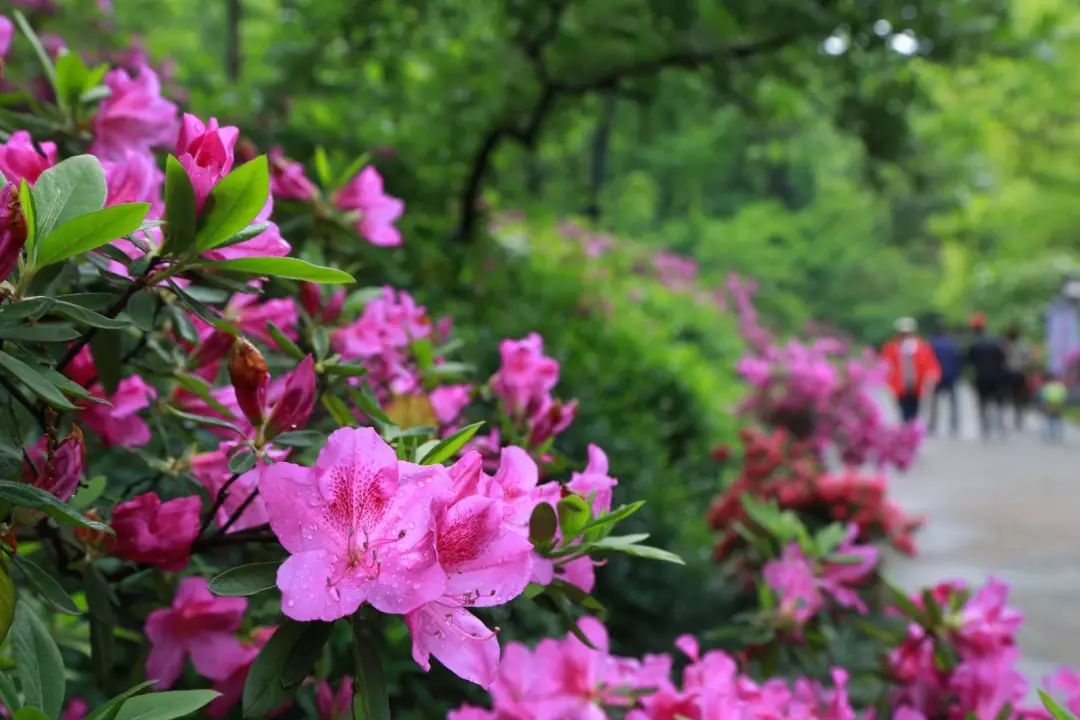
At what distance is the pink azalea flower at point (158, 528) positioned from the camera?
41.7 inches

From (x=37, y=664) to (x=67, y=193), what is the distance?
16.3 inches

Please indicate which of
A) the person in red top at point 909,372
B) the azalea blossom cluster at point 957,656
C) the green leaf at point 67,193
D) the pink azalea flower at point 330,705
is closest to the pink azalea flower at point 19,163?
the green leaf at point 67,193

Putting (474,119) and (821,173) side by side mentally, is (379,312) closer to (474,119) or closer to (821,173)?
(474,119)

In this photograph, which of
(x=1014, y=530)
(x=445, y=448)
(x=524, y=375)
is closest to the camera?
(x=445, y=448)

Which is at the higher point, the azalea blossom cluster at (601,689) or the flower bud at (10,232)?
the flower bud at (10,232)

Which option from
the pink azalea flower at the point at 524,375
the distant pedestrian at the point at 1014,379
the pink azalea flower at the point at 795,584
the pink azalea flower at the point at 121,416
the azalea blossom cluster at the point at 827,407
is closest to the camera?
the pink azalea flower at the point at 121,416

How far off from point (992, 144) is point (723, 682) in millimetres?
29121

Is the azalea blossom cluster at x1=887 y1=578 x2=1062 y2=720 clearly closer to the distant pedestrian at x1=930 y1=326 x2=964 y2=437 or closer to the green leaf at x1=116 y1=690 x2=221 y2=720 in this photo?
the green leaf at x1=116 y1=690 x2=221 y2=720

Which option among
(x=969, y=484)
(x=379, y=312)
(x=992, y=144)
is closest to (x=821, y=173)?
(x=992, y=144)

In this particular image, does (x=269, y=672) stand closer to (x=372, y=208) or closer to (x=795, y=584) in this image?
(x=372, y=208)

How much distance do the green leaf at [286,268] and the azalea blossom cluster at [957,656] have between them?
125cm

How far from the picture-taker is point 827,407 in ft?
25.5

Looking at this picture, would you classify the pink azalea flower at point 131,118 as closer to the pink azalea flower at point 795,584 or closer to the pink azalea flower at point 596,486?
the pink azalea flower at point 596,486

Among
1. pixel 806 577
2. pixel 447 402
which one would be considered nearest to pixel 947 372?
pixel 806 577
